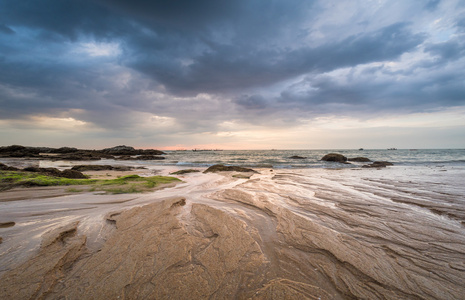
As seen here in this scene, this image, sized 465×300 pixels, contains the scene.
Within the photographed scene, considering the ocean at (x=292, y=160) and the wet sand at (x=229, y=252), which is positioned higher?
the wet sand at (x=229, y=252)

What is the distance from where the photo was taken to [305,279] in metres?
2.27

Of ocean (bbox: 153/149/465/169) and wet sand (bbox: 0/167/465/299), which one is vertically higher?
wet sand (bbox: 0/167/465/299)

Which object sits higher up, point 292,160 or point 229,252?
point 229,252

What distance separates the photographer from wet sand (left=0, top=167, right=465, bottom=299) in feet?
6.86

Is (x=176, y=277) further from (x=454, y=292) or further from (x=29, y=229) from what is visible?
(x=29, y=229)

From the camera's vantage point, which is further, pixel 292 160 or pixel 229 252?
pixel 292 160

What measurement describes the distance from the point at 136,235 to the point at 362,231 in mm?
4380

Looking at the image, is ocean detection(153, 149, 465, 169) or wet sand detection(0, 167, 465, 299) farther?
ocean detection(153, 149, 465, 169)

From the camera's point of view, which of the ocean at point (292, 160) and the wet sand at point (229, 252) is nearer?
the wet sand at point (229, 252)

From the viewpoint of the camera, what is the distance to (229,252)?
9.50 ft

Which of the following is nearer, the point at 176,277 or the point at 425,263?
the point at 176,277

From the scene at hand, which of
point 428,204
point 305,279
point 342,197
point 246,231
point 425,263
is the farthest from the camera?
point 342,197

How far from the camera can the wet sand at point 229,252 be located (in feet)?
6.86

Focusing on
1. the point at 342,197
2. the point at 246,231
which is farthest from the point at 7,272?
the point at 342,197
